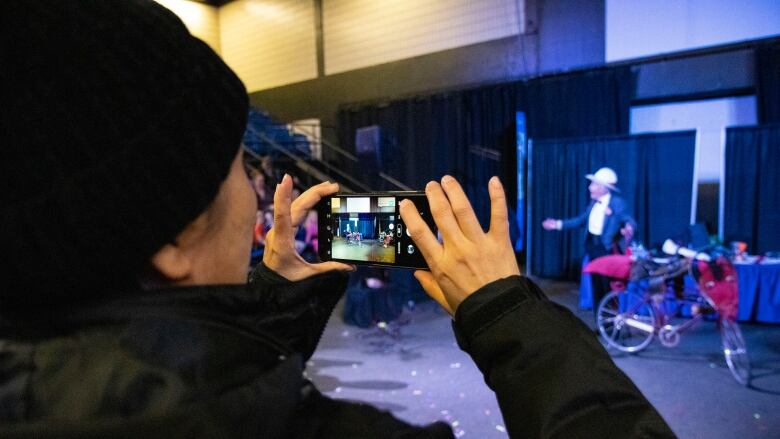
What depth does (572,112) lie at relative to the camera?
22.9ft

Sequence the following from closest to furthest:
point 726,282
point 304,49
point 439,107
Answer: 1. point 726,282
2. point 439,107
3. point 304,49

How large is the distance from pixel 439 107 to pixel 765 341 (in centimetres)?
553

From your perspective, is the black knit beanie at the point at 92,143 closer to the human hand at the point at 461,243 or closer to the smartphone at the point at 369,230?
the human hand at the point at 461,243

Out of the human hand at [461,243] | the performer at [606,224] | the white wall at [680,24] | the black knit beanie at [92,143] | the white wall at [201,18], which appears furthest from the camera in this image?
the white wall at [201,18]

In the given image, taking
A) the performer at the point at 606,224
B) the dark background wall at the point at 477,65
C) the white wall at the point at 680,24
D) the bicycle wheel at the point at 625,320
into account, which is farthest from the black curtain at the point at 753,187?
the bicycle wheel at the point at 625,320

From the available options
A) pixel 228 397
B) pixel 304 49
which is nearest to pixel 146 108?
pixel 228 397

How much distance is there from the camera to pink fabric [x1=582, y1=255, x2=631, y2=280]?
4.09 meters

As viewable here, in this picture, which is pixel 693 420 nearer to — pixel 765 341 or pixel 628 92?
pixel 765 341

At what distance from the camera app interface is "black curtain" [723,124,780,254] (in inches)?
251

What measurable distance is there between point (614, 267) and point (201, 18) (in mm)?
11122

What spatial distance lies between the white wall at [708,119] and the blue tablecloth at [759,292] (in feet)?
6.69

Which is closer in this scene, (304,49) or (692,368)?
(692,368)

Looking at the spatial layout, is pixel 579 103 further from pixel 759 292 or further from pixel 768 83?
pixel 759 292

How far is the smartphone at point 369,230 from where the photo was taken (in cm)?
89
